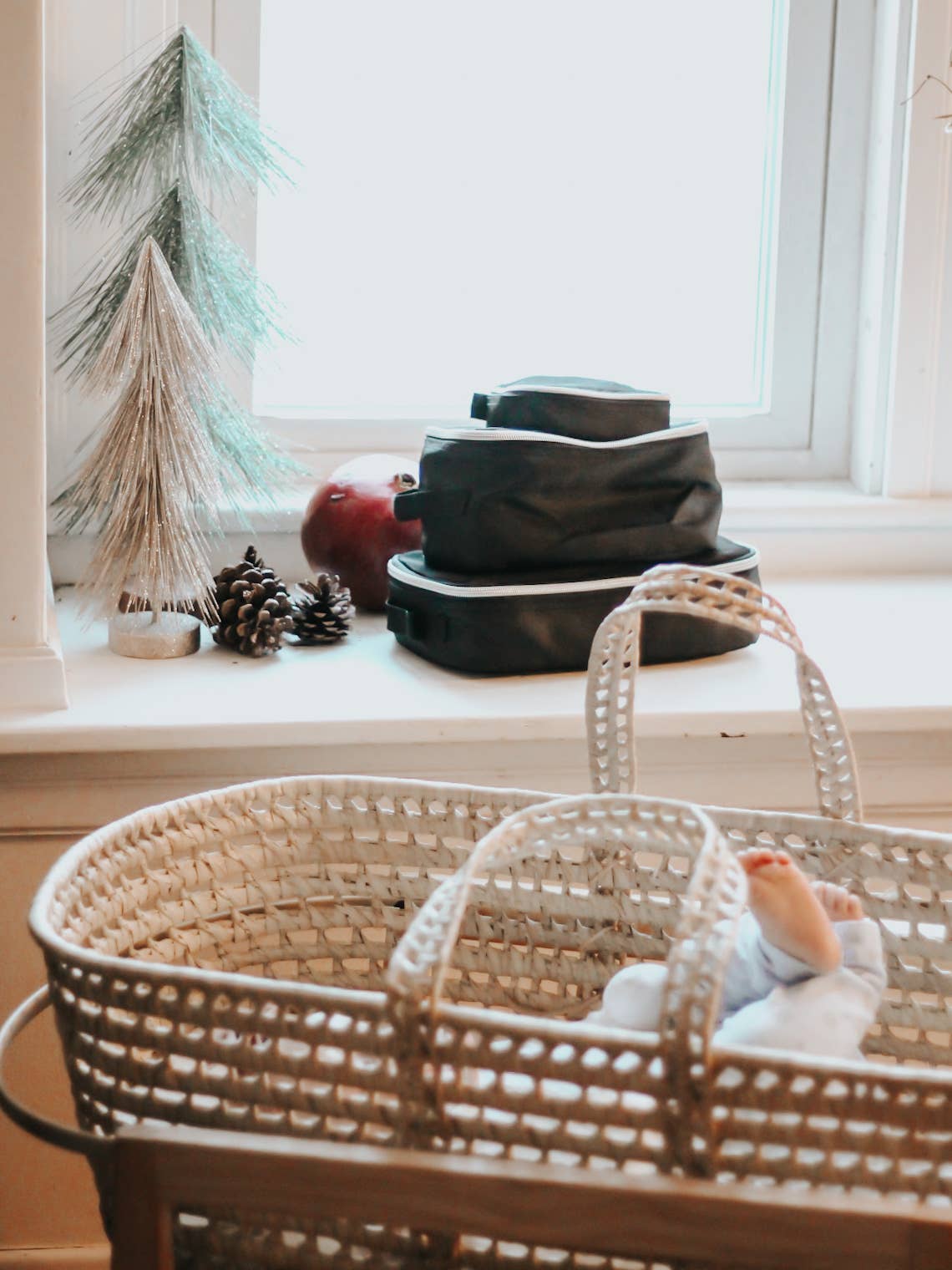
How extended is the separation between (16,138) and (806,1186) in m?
0.79

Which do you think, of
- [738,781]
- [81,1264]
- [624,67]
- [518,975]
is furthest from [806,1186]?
[624,67]

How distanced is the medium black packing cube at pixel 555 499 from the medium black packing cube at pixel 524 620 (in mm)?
19

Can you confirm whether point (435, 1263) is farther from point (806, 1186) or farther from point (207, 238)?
point (207, 238)

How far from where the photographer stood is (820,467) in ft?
5.39

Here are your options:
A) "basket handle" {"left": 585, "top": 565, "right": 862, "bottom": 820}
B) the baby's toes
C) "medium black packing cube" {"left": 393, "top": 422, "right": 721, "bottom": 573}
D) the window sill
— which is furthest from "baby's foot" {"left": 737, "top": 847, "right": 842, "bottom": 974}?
"medium black packing cube" {"left": 393, "top": 422, "right": 721, "bottom": 573}

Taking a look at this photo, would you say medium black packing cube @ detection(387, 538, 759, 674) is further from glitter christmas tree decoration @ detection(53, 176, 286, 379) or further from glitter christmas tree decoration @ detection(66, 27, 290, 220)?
glitter christmas tree decoration @ detection(66, 27, 290, 220)

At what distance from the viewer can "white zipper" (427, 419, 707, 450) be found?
117cm

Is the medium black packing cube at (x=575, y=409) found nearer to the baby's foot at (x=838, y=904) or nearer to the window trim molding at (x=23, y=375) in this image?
the window trim molding at (x=23, y=375)

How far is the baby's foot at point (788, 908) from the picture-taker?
2.51 feet

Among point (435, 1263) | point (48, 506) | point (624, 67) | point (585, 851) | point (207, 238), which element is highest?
point (624, 67)

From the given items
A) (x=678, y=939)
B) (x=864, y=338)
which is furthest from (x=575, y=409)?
(x=678, y=939)

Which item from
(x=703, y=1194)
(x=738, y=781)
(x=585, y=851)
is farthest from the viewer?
(x=738, y=781)

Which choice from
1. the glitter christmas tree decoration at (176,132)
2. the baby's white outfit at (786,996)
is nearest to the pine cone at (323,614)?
the glitter christmas tree decoration at (176,132)

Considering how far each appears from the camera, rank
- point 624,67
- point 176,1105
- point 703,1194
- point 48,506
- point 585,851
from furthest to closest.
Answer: point 624,67 < point 48,506 < point 585,851 < point 176,1105 < point 703,1194
